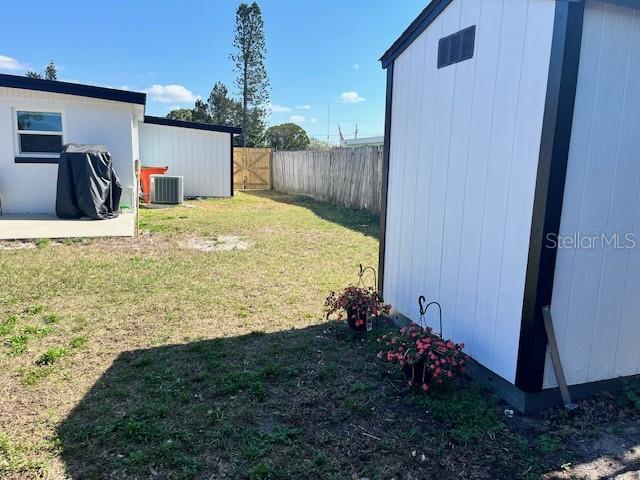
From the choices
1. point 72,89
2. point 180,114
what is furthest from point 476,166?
point 180,114

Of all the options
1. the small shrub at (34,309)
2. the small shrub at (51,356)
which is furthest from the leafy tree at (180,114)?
the small shrub at (51,356)

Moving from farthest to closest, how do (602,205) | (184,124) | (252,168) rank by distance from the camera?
(252,168) < (184,124) < (602,205)

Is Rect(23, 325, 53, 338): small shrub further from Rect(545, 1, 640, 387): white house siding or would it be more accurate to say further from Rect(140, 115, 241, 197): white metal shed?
Rect(140, 115, 241, 197): white metal shed

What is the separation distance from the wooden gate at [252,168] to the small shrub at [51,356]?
16013 millimetres

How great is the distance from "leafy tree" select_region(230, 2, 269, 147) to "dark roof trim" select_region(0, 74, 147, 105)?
17.3 m

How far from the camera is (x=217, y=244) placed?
23.2 feet

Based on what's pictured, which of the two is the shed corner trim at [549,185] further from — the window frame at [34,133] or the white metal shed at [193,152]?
the white metal shed at [193,152]

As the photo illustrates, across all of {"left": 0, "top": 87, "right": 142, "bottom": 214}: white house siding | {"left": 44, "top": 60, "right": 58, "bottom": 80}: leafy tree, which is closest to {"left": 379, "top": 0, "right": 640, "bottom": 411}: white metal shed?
{"left": 0, "top": 87, "right": 142, "bottom": 214}: white house siding

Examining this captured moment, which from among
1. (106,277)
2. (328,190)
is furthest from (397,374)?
(328,190)

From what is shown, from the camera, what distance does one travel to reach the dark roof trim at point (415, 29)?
3000mm

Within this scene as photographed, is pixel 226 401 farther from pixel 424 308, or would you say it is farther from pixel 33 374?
pixel 424 308

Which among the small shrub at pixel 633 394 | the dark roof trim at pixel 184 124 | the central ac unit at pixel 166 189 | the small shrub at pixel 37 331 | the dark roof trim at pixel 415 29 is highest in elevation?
the dark roof trim at pixel 184 124

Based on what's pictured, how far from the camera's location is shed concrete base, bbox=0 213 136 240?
22.5ft

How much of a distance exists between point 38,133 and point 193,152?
5316 millimetres
